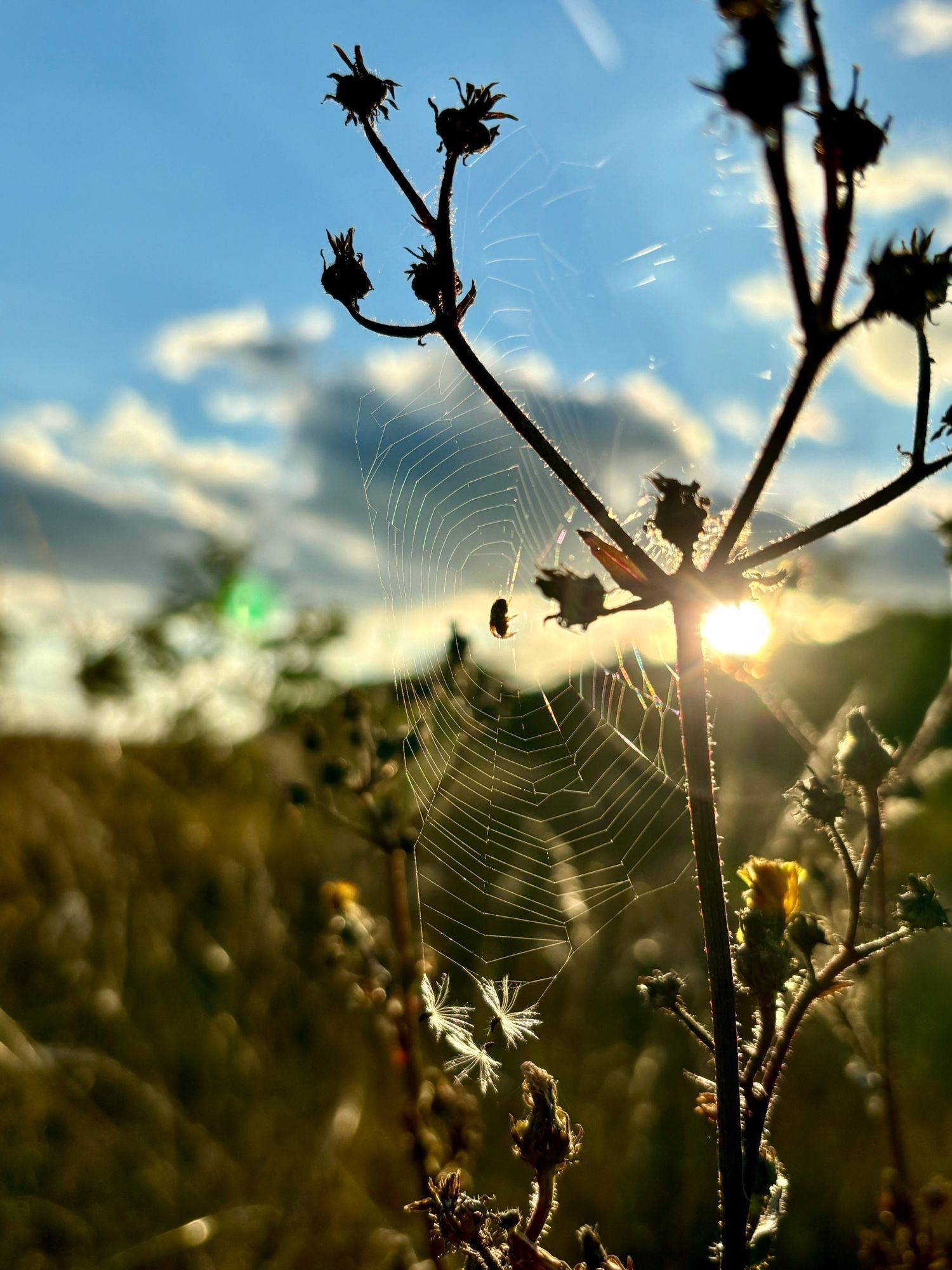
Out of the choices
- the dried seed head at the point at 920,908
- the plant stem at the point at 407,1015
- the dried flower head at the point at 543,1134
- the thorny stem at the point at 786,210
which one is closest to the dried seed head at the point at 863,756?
the dried seed head at the point at 920,908

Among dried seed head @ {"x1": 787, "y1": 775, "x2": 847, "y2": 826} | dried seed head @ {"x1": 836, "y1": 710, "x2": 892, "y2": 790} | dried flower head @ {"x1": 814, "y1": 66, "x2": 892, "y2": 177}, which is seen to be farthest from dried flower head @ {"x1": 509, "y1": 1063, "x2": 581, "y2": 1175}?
dried flower head @ {"x1": 814, "y1": 66, "x2": 892, "y2": 177}

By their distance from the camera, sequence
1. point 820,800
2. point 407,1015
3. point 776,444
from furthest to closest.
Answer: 1. point 407,1015
2. point 820,800
3. point 776,444

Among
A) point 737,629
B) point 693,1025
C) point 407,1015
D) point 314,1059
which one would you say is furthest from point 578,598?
point 314,1059

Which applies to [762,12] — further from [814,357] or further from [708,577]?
[708,577]

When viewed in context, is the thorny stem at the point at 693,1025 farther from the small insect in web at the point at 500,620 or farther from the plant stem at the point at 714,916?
the small insect in web at the point at 500,620

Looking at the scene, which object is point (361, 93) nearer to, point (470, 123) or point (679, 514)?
point (470, 123)
